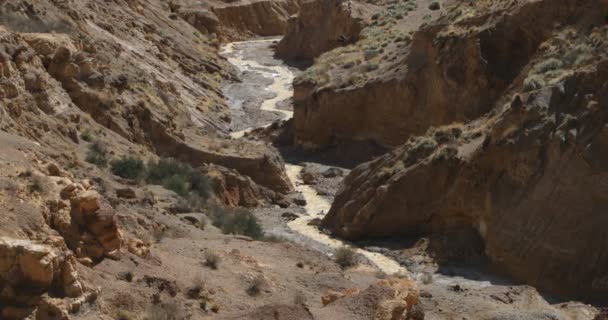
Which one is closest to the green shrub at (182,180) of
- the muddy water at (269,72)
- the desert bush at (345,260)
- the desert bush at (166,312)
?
the desert bush at (345,260)

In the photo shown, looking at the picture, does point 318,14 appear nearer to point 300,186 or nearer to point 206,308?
point 300,186

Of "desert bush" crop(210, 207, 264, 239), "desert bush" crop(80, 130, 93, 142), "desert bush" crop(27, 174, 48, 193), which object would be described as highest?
"desert bush" crop(27, 174, 48, 193)

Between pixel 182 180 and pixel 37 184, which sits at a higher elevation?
pixel 37 184

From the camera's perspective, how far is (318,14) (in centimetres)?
5703

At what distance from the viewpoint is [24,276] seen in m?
10.6

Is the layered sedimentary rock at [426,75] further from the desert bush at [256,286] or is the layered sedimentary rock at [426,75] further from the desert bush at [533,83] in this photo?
the desert bush at [256,286]

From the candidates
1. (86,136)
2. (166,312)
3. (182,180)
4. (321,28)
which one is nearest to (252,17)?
(321,28)

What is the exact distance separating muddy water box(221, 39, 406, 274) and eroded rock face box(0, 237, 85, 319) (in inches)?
527

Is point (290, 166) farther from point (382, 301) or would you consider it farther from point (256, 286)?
point (382, 301)

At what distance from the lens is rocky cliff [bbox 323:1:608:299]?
67.7 ft

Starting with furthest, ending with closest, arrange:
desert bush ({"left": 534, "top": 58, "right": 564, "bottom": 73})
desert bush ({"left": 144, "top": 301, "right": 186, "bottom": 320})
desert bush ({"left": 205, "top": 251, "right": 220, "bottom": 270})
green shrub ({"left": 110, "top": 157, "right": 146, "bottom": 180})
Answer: desert bush ({"left": 534, "top": 58, "right": 564, "bottom": 73}) → green shrub ({"left": 110, "top": 157, "right": 146, "bottom": 180}) → desert bush ({"left": 205, "top": 251, "right": 220, "bottom": 270}) → desert bush ({"left": 144, "top": 301, "right": 186, "bottom": 320})

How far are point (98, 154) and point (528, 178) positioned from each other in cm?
1087

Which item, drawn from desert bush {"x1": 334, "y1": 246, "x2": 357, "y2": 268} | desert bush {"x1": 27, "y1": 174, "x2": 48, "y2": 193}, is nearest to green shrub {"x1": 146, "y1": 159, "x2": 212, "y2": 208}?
desert bush {"x1": 334, "y1": 246, "x2": 357, "y2": 268}

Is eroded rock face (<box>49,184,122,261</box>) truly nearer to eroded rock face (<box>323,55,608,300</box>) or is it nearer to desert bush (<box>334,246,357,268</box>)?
desert bush (<box>334,246,357,268</box>)
